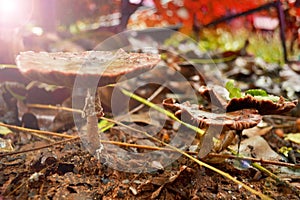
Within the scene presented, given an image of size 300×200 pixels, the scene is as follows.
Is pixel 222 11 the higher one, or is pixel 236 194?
pixel 222 11

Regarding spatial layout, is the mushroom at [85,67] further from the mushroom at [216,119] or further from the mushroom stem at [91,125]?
the mushroom at [216,119]

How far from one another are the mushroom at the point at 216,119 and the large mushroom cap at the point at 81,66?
8.7 inches

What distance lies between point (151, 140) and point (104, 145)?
10.9 inches

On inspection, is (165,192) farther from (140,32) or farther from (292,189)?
(140,32)

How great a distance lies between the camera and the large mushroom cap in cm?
106

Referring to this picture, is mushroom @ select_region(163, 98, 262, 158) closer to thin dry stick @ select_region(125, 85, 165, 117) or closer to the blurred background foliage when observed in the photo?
thin dry stick @ select_region(125, 85, 165, 117)

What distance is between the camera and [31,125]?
1912mm

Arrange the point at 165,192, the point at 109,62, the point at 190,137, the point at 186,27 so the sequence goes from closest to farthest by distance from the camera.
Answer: the point at 109,62
the point at 165,192
the point at 190,137
the point at 186,27

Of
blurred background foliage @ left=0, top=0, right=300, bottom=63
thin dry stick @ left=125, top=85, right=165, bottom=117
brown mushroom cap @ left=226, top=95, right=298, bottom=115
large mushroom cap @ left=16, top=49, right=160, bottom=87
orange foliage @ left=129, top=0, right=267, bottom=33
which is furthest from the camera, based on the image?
orange foliage @ left=129, top=0, right=267, bottom=33

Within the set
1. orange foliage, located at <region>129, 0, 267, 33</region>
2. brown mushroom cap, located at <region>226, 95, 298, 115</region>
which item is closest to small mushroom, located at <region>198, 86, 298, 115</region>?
brown mushroom cap, located at <region>226, 95, 298, 115</region>

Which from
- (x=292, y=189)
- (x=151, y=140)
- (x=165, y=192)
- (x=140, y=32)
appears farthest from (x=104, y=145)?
(x=140, y=32)

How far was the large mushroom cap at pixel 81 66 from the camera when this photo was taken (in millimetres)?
1063

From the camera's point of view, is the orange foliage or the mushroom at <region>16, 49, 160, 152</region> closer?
the mushroom at <region>16, 49, 160, 152</region>

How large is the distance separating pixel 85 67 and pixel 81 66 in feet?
0.08
